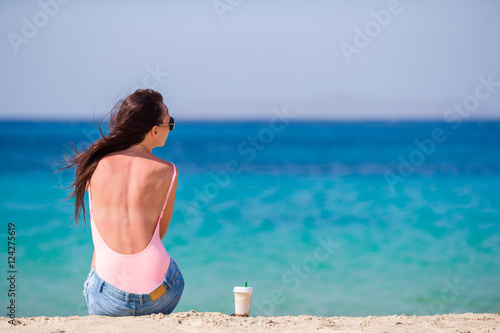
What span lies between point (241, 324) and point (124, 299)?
0.67 meters

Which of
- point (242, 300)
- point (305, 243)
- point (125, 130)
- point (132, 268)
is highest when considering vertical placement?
point (305, 243)

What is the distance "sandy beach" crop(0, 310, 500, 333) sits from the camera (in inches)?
111

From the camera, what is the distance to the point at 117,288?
2893 millimetres

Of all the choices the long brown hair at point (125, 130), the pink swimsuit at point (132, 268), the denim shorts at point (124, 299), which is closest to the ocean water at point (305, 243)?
the denim shorts at point (124, 299)

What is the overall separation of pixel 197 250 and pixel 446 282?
322 centimetres

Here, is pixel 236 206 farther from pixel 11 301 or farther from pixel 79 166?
pixel 79 166

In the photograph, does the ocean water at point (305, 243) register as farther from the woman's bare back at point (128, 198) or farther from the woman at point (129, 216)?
the woman's bare back at point (128, 198)

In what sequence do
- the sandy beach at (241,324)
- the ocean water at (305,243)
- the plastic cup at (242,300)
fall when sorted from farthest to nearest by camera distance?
1. the ocean water at (305,243)
2. the plastic cup at (242,300)
3. the sandy beach at (241,324)

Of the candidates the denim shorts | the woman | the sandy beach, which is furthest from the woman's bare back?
the sandy beach

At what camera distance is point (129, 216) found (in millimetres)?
2918

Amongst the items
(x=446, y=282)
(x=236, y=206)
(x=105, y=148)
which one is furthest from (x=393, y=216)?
(x=105, y=148)

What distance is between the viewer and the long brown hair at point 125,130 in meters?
3.04

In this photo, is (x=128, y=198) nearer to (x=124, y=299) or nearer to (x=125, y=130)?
(x=125, y=130)

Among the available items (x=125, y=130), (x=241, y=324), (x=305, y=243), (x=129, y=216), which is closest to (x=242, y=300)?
(x=241, y=324)
